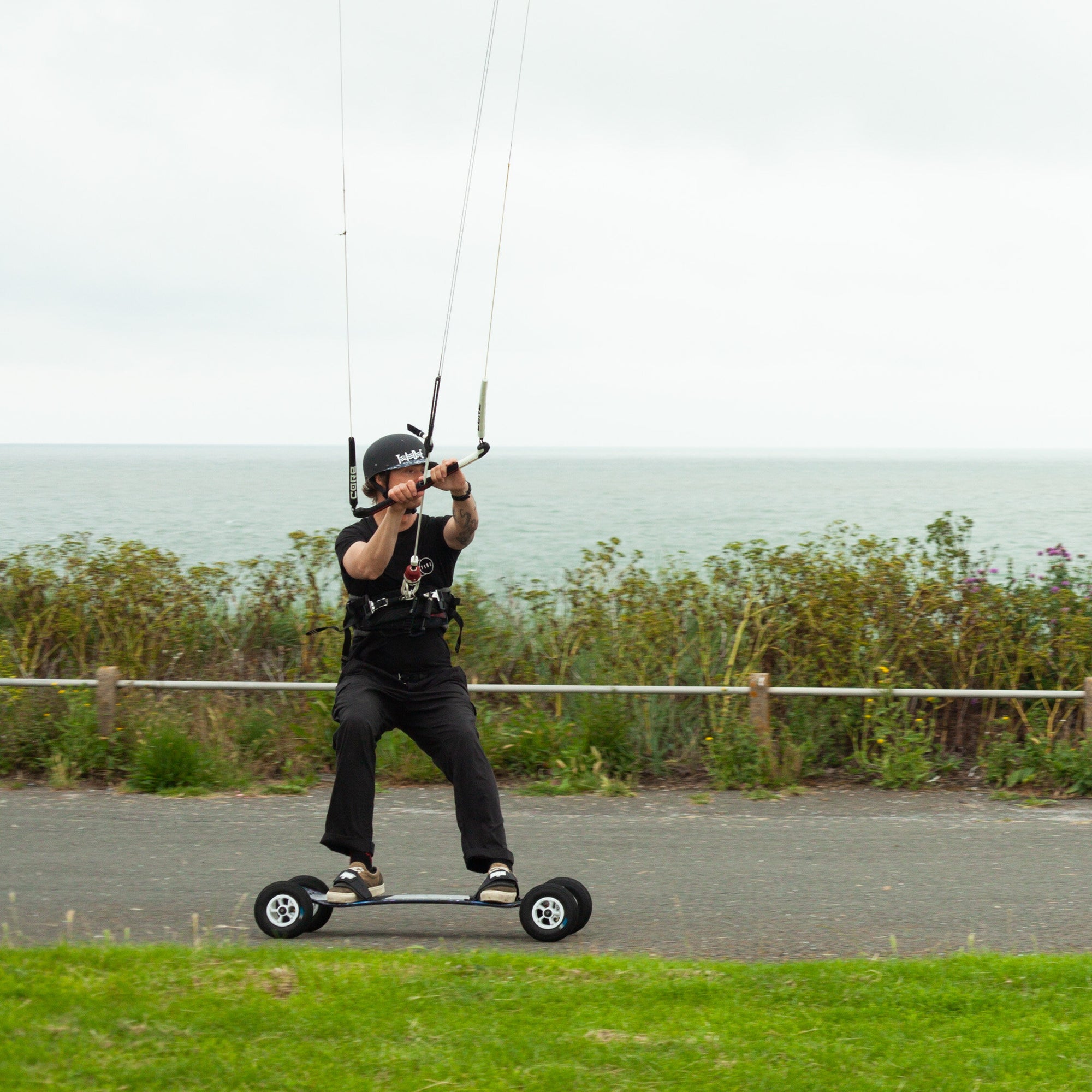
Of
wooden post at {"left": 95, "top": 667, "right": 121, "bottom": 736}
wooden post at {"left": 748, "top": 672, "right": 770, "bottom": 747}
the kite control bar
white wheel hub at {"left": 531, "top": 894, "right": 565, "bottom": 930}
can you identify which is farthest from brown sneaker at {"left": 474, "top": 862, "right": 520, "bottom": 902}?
wooden post at {"left": 95, "top": 667, "right": 121, "bottom": 736}

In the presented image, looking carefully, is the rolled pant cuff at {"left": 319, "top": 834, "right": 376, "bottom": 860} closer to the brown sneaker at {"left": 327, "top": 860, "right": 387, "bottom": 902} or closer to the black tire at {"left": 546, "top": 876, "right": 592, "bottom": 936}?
the brown sneaker at {"left": 327, "top": 860, "right": 387, "bottom": 902}

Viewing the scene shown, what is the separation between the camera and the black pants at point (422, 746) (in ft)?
17.2

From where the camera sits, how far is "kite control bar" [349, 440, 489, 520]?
5.06 meters

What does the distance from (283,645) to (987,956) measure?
24.0ft

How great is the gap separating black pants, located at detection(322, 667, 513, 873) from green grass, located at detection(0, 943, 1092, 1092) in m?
0.60

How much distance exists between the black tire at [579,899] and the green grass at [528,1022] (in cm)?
48

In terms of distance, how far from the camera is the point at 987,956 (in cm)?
468

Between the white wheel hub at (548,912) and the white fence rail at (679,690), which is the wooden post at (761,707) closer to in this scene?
the white fence rail at (679,690)

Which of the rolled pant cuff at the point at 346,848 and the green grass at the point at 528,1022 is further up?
the rolled pant cuff at the point at 346,848

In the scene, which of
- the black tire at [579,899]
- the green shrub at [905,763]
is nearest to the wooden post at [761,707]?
the green shrub at [905,763]

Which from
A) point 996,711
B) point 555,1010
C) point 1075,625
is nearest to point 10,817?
point 555,1010

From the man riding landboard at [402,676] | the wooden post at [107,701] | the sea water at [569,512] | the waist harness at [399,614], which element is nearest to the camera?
the man riding landboard at [402,676]

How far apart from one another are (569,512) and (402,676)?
65407 millimetres

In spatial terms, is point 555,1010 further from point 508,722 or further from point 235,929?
point 508,722
